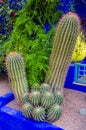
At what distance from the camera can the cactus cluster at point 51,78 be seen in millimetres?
3410

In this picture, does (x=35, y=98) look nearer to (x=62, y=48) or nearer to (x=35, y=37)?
(x=62, y=48)

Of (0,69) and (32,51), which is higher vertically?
(32,51)

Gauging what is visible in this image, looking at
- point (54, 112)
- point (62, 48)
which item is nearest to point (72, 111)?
point (54, 112)

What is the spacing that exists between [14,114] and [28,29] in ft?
4.60

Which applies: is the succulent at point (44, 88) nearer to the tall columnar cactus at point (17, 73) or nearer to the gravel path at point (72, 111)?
the tall columnar cactus at point (17, 73)

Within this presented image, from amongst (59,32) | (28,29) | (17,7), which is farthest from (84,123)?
(17,7)

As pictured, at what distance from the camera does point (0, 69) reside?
15.6 feet

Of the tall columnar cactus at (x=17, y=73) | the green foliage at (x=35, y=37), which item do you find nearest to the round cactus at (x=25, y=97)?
the tall columnar cactus at (x=17, y=73)

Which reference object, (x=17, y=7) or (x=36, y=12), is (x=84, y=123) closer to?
(x=36, y=12)

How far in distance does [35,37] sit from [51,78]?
0.79 m

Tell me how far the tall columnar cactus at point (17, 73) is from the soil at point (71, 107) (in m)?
0.28

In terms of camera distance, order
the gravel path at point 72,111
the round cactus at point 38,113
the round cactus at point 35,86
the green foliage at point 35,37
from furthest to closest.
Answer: the green foliage at point 35,37 < the round cactus at point 35,86 < the gravel path at point 72,111 < the round cactus at point 38,113

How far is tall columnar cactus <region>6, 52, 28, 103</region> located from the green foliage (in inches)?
8.4

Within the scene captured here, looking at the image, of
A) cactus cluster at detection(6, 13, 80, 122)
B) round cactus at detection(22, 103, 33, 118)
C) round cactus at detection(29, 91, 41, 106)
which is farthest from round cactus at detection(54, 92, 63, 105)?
round cactus at detection(22, 103, 33, 118)
